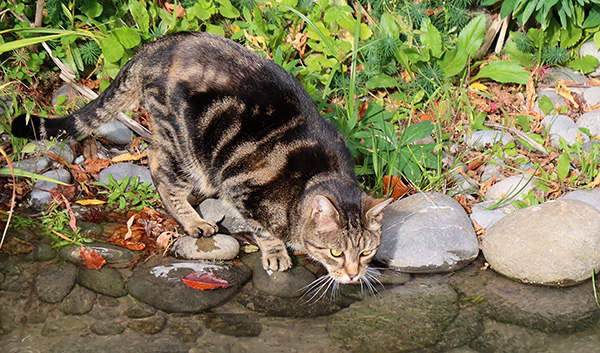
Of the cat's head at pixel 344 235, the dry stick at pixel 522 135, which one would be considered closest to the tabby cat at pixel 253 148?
the cat's head at pixel 344 235

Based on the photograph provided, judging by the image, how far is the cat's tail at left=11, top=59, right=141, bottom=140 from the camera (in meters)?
3.83

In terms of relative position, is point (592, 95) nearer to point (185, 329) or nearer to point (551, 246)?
point (551, 246)

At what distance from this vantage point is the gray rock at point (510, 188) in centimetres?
413

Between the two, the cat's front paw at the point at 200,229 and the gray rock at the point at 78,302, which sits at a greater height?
the gray rock at the point at 78,302

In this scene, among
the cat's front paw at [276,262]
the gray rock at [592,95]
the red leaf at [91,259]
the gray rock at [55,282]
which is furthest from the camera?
the gray rock at [592,95]

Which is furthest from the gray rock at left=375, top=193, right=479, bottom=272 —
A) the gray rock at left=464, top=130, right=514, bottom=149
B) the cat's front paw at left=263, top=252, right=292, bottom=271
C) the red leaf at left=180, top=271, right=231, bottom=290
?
the red leaf at left=180, top=271, right=231, bottom=290

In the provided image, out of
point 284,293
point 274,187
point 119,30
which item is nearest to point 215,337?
point 284,293

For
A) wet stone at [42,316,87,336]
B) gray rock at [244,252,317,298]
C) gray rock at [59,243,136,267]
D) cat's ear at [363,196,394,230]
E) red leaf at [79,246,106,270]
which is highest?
cat's ear at [363,196,394,230]

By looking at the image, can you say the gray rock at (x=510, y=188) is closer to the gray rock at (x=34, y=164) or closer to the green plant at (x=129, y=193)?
the green plant at (x=129, y=193)

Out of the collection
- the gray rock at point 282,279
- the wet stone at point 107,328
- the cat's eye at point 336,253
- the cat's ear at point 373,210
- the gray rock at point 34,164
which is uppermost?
the cat's ear at point 373,210

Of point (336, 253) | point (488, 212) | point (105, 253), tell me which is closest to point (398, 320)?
point (336, 253)

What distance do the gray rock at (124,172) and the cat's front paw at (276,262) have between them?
3.94 ft

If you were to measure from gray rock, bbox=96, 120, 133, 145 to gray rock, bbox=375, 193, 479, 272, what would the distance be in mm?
2160

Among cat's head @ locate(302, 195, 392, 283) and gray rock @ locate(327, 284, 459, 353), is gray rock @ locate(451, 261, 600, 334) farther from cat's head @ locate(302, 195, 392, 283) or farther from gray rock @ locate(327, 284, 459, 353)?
cat's head @ locate(302, 195, 392, 283)
